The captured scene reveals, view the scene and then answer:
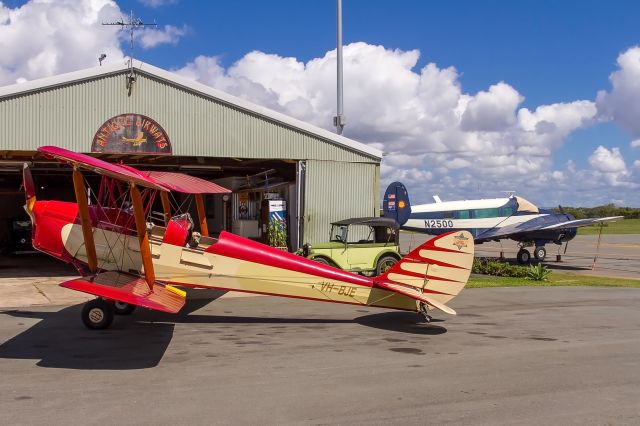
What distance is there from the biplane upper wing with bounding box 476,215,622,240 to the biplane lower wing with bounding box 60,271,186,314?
2039 cm

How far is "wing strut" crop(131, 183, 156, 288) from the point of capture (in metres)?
8.22

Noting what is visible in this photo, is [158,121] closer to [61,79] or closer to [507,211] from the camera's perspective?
[61,79]

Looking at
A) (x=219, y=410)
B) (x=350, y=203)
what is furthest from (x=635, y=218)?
(x=219, y=410)

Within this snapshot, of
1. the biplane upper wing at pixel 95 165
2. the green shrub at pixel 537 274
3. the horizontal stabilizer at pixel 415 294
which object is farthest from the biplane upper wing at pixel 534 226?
the biplane upper wing at pixel 95 165

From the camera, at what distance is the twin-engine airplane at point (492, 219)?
24.8 m

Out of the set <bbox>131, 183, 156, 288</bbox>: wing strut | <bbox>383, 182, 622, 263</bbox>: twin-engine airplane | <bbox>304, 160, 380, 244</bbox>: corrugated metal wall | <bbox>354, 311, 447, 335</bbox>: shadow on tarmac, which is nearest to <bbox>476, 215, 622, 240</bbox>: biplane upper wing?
<bbox>383, 182, 622, 263</bbox>: twin-engine airplane

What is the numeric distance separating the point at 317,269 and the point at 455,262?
2.28 metres

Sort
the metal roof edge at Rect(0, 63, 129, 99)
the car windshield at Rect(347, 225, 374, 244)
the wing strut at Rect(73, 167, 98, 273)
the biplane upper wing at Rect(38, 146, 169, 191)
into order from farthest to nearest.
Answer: the car windshield at Rect(347, 225, 374, 244)
the metal roof edge at Rect(0, 63, 129, 99)
the wing strut at Rect(73, 167, 98, 273)
the biplane upper wing at Rect(38, 146, 169, 191)

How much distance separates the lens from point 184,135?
16688 millimetres

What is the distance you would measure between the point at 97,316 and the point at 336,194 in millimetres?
10744

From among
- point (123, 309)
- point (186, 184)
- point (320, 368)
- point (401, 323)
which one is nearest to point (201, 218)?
point (186, 184)

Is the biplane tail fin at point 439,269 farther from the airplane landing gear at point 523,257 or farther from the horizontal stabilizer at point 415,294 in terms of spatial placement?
the airplane landing gear at point 523,257

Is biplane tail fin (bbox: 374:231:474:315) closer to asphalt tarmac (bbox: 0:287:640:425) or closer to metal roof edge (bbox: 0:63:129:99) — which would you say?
asphalt tarmac (bbox: 0:287:640:425)

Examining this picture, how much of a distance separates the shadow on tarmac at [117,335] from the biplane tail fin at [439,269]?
651mm
